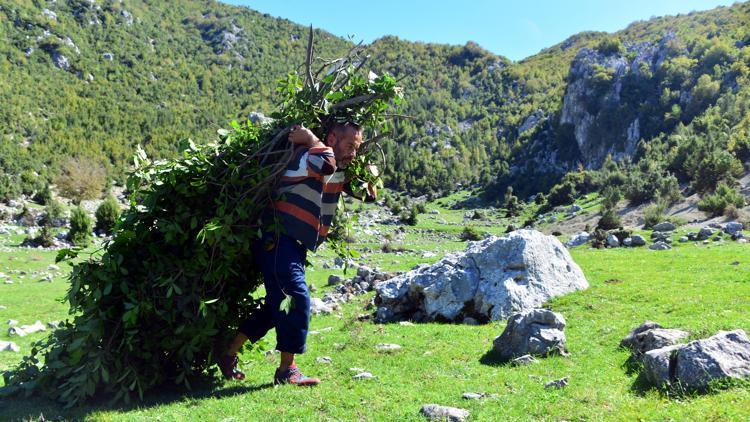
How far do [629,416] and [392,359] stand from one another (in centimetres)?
398

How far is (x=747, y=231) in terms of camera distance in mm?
22969

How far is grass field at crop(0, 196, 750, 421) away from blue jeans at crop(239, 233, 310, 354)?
2.10ft

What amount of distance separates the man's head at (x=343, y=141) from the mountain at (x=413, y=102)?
3455 cm

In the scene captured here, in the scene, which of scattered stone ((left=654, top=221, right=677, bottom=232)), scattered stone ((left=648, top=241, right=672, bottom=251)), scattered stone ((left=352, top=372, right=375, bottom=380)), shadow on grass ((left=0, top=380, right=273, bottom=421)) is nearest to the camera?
shadow on grass ((left=0, top=380, right=273, bottom=421))

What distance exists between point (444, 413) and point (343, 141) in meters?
3.49

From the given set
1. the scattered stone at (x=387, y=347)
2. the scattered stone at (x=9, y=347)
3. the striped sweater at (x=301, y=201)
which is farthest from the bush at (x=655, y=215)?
the scattered stone at (x=9, y=347)

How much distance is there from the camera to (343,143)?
6285 millimetres

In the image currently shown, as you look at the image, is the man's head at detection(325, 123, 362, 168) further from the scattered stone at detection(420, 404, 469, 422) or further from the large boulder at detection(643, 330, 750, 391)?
the large boulder at detection(643, 330, 750, 391)

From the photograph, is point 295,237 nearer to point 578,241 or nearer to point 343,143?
point 343,143

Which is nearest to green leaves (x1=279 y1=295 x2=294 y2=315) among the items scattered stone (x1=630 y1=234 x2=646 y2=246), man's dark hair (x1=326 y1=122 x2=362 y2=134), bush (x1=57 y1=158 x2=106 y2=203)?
man's dark hair (x1=326 y1=122 x2=362 y2=134)

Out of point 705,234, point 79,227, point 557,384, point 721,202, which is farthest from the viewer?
point 79,227

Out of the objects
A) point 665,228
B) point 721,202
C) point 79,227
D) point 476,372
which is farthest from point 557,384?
point 79,227

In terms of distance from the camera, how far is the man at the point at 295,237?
5660mm

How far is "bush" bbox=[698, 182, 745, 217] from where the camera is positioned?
2919 centimetres
